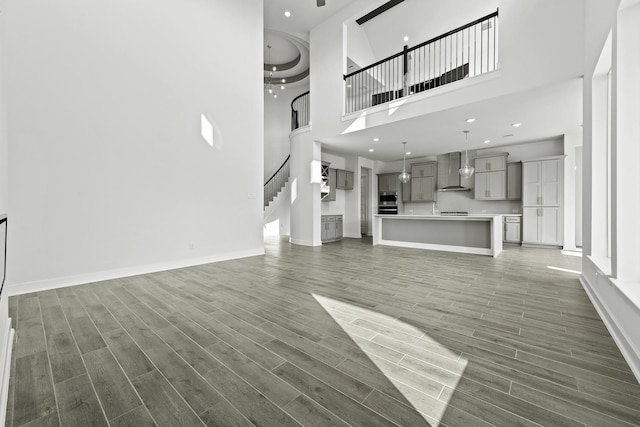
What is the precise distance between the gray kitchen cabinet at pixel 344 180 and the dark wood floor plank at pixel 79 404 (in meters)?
7.67

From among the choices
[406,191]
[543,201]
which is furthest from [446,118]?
[406,191]

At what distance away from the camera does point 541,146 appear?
7.28 m

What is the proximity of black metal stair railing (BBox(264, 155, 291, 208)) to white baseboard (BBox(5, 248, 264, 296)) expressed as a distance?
5309mm

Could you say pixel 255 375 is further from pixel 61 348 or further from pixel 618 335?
pixel 618 335

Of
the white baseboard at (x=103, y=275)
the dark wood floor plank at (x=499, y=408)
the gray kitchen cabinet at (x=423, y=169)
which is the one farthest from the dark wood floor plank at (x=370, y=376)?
the gray kitchen cabinet at (x=423, y=169)

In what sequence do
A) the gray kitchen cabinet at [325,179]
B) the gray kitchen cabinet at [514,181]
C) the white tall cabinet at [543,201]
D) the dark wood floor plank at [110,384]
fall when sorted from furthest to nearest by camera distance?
the gray kitchen cabinet at [325,179] → the gray kitchen cabinet at [514,181] → the white tall cabinet at [543,201] → the dark wood floor plank at [110,384]

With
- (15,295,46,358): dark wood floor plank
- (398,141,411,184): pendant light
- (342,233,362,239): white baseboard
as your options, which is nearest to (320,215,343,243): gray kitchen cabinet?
(342,233,362,239): white baseboard

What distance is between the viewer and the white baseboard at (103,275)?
10.5ft

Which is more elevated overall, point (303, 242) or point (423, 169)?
point (423, 169)

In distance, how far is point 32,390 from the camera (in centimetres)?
147

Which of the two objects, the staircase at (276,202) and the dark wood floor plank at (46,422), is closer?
the dark wood floor plank at (46,422)

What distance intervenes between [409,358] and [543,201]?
7.31 m

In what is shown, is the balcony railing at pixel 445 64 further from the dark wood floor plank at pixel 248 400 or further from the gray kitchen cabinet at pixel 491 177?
the dark wood floor plank at pixel 248 400

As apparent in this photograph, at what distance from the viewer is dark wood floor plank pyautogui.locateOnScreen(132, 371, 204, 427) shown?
4.05ft
